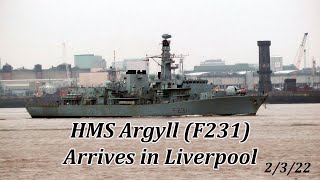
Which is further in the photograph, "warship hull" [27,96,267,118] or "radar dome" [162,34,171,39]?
"radar dome" [162,34,171,39]

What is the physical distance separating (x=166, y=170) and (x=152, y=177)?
2426 mm

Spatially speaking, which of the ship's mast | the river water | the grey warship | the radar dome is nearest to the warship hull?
the grey warship

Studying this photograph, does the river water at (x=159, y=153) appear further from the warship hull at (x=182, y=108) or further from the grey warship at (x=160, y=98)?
the grey warship at (x=160, y=98)

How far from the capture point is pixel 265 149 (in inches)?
A: 2062

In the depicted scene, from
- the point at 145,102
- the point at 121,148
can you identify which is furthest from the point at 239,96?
the point at 121,148

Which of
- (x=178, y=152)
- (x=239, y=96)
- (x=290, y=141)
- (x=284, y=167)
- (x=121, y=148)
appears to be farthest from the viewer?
(x=239, y=96)

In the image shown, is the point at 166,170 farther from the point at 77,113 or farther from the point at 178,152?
the point at 77,113

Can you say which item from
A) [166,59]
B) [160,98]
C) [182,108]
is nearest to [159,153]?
[182,108]

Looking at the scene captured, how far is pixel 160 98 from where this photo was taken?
10206cm

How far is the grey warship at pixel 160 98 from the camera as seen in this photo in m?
99.1

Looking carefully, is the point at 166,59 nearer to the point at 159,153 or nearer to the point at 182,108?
the point at 182,108

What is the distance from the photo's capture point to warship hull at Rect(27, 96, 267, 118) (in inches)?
3873

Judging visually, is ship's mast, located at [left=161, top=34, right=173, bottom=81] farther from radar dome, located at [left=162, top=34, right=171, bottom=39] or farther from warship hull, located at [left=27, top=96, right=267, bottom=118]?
warship hull, located at [left=27, top=96, right=267, bottom=118]

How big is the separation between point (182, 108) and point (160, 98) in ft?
14.2
